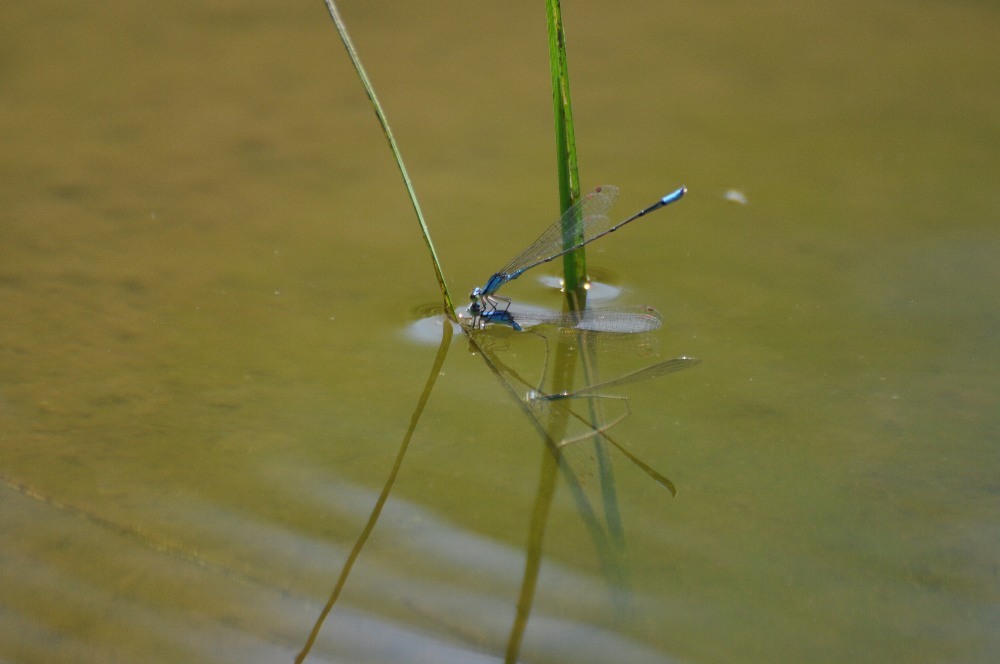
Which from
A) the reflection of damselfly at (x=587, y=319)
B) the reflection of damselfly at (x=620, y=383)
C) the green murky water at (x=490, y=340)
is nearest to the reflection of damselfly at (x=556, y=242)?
the reflection of damselfly at (x=587, y=319)

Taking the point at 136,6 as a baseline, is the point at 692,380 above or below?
below

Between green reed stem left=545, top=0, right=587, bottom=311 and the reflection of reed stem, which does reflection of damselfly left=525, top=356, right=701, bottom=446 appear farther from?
green reed stem left=545, top=0, right=587, bottom=311

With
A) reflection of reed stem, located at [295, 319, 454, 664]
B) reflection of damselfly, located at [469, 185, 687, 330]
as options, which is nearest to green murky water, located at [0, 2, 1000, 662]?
reflection of reed stem, located at [295, 319, 454, 664]

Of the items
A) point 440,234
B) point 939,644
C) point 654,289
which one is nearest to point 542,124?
point 440,234

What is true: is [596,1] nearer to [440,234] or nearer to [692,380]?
[440,234]

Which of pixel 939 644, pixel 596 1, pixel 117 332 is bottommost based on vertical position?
pixel 939 644

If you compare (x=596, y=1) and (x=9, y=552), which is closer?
(x=9, y=552)
